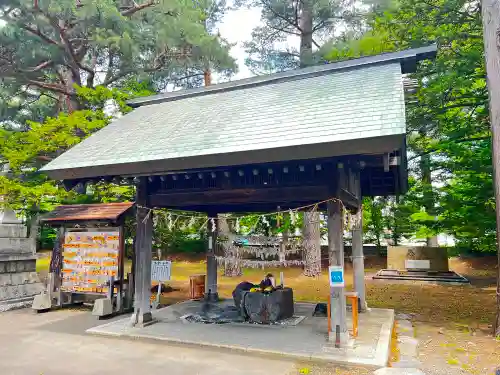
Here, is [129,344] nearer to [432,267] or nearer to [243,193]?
[243,193]

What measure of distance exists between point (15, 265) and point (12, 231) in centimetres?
104

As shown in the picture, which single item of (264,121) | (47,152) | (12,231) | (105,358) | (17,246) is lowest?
(105,358)

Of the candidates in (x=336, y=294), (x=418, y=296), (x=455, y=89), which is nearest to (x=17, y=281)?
(x=336, y=294)

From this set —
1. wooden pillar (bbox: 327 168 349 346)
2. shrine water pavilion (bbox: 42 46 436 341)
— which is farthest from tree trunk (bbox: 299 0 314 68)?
wooden pillar (bbox: 327 168 349 346)

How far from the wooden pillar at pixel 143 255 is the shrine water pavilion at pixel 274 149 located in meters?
0.02

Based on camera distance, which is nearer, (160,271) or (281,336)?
(281,336)

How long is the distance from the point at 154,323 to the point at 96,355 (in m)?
1.95

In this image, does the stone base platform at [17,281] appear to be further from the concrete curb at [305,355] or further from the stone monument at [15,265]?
the concrete curb at [305,355]

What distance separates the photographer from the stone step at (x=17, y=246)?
10.7m

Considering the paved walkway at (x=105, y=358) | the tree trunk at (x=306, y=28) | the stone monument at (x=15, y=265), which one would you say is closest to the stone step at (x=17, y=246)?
the stone monument at (x=15, y=265)

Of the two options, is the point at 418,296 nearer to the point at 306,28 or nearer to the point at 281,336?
the point at 281,336

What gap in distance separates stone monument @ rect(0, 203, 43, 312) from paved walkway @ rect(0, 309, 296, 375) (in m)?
3.09

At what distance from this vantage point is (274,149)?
560 cm

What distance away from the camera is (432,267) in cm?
1716
